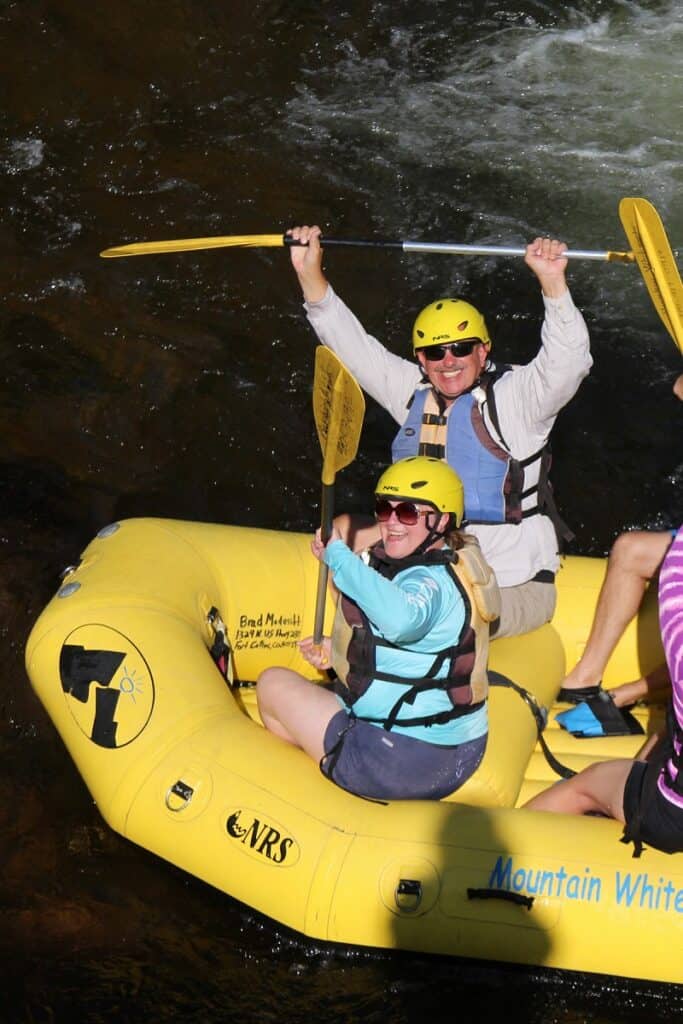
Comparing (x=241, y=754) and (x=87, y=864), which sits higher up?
(x=241, y=754)

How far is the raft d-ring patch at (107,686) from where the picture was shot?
4246mm

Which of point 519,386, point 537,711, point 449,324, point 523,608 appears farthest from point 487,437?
point 537,711

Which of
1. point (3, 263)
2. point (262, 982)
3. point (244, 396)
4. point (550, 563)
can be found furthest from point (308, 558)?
point (3, 263)

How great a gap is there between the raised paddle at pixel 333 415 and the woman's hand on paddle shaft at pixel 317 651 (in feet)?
0.12

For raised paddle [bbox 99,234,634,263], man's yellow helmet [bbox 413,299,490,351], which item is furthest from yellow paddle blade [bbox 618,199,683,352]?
man's yellow helmet [bbox 413,299,490,351]

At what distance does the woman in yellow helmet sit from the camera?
3848 millimetres

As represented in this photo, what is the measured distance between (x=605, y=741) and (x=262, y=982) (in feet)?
4.42

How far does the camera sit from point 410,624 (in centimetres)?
364

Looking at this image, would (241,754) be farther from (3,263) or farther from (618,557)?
(3,263)

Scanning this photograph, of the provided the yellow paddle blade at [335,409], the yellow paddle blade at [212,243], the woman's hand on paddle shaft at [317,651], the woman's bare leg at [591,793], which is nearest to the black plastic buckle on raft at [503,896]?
the woman's bare leg at [591,793]

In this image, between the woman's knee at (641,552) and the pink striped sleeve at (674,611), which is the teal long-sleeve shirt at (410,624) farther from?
the woman's knee at (641,552)

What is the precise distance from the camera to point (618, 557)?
4766 mm

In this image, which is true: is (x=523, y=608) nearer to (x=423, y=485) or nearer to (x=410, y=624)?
(x=423, y=485)

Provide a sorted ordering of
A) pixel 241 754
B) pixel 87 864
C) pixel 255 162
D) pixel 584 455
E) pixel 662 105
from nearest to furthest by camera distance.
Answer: pixel 241 754, pixel 87 864, pixel 584 455, pixel 255 162, pixel 662 105
